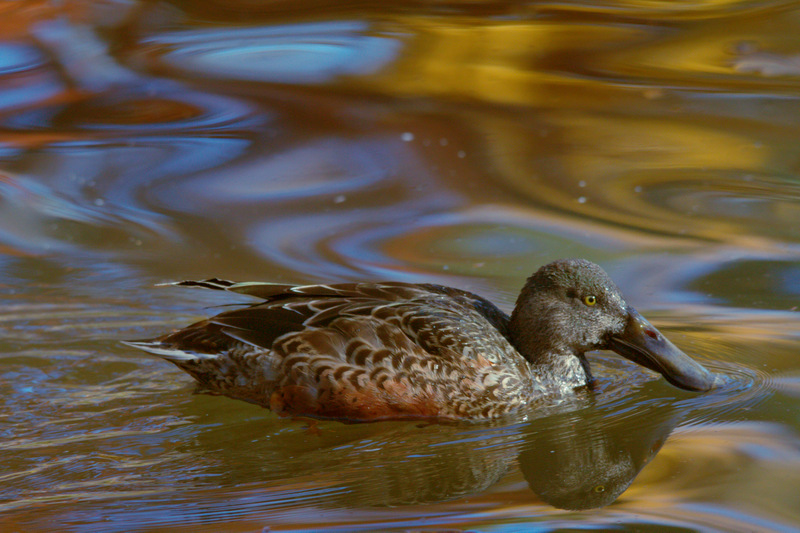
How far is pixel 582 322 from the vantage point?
17.5ft

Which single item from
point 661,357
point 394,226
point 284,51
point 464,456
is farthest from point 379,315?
point 284,51

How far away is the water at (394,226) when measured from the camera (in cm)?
A: 436

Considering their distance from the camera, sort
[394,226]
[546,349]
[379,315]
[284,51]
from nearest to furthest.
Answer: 1. [379,315]
2. [546,349]
3. [394,226]
4. [284,51]

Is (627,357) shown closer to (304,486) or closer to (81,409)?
(304,486)

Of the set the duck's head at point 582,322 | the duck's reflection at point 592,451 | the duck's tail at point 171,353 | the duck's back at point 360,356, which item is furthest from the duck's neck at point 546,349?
the duck's tail at point 171,353

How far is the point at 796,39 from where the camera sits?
9.01 m

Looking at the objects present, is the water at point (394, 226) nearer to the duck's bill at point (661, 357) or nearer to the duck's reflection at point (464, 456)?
the duck's reflection at point (464, 456)

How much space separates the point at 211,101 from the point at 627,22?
3.91m

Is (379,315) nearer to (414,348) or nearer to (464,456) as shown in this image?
(414,348)

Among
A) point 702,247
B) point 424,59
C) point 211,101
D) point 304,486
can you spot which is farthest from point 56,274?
point 702,247

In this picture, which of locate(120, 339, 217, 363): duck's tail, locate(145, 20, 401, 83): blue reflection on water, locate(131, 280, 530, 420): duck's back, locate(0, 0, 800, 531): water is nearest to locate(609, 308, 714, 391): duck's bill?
locate(0, 0, 800, 531): water

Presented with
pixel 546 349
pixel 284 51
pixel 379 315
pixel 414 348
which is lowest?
pixel 546 349

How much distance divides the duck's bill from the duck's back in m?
0.59

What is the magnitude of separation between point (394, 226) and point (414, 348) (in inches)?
108
